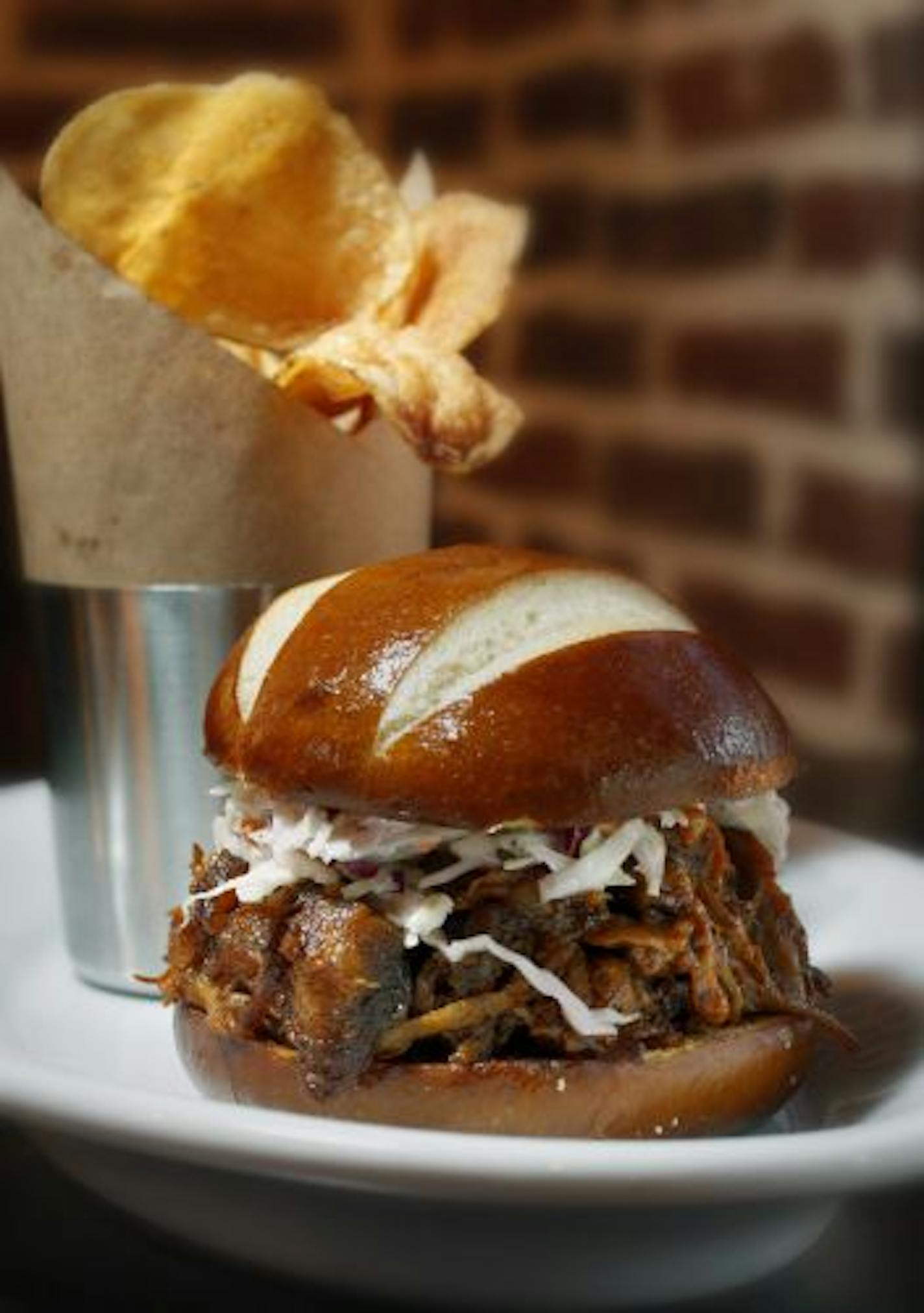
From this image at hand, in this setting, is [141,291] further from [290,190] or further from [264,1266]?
[264,1266]

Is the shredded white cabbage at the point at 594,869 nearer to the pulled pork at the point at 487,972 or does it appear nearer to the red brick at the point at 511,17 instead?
the pulled pork at the point at 487,972

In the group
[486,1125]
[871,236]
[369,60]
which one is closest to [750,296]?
[871,236]

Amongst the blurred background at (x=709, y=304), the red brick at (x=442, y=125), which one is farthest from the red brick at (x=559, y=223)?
the red brick at (x=442, y=125)

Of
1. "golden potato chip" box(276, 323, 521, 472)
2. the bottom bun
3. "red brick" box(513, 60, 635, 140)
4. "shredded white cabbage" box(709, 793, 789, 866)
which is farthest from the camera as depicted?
"red brick" box(513, 60, 635, 140)

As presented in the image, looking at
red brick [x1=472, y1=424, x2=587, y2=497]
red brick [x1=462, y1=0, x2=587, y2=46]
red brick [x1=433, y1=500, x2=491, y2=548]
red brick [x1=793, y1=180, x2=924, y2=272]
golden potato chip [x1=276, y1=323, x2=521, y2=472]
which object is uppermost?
red brick [x1=462, y1=0, x2=587, y2=46]

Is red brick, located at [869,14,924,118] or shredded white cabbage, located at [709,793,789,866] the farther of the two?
red brick, located at [869,14,924,118]

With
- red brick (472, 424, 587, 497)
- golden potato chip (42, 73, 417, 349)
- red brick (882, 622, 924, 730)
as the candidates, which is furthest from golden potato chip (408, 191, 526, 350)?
red brick (472, 424, 587, 497)

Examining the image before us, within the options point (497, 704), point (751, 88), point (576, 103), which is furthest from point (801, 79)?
point (497, 704)

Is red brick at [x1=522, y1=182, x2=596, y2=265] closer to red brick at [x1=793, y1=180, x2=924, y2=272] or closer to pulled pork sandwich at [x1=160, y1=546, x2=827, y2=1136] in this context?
red brick at [x1=793, y1=180, x2=924, y2=272]

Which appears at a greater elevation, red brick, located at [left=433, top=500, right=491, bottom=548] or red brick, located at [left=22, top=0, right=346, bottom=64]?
red brick, located at [left=22, top=0, right=346, bottom=64]
